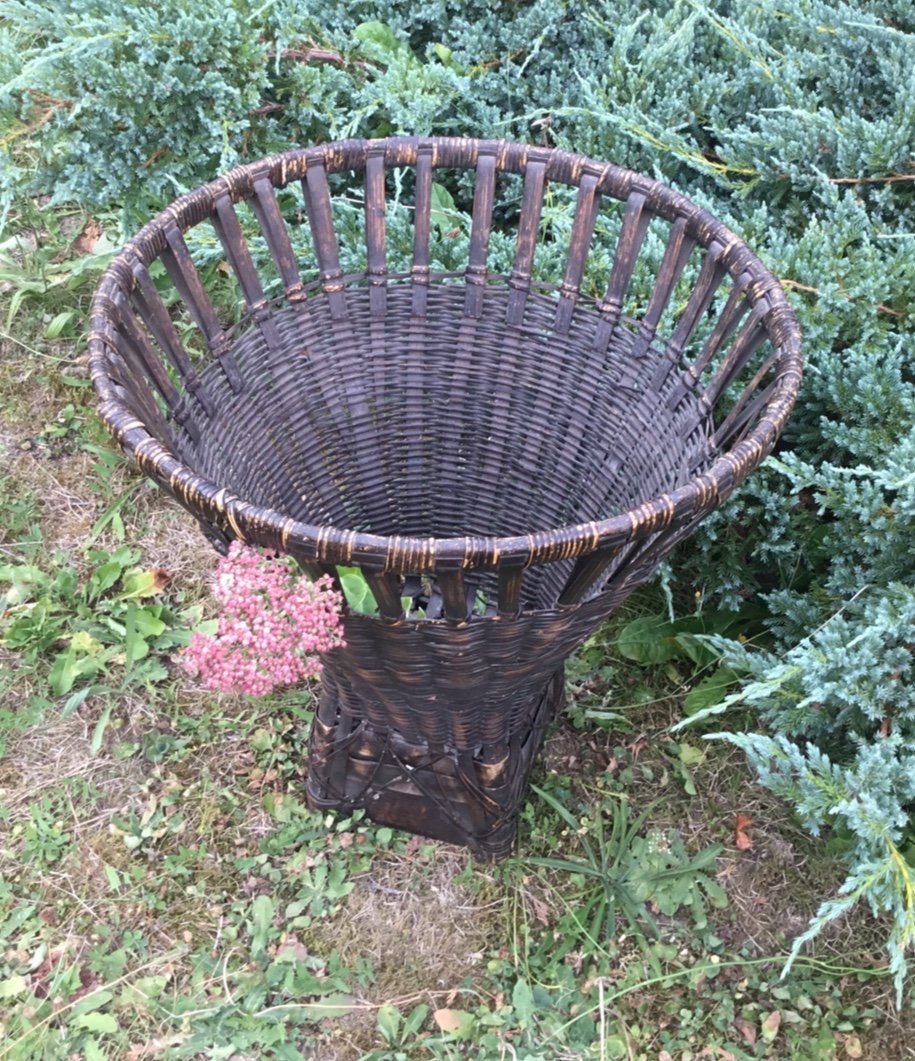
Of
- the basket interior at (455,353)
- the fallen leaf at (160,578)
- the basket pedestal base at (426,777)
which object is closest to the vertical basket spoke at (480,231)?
the basket interior at (455,353)

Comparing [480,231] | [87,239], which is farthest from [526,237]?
[87,239]

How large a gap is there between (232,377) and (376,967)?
41.1 inches

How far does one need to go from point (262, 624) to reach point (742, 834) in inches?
47.8

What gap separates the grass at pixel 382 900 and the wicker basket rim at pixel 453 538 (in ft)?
2.84

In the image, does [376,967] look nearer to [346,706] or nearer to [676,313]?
[346,706]

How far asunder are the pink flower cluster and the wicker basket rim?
0.04 m

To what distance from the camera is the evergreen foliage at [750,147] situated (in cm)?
150

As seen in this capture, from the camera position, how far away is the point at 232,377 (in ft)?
4.69

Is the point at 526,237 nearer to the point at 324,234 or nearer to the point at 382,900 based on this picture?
the point at 324,234

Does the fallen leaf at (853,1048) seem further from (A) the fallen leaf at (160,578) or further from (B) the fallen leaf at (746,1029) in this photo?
(A) the fallen leaf at (160,578)

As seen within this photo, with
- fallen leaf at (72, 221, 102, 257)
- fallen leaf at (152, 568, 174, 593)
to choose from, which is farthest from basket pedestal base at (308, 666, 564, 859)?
fallen leaf at (72, 221, 102, 257)

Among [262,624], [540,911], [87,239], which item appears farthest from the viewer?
[87,239]

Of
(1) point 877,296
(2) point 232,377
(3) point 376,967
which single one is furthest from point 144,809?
(1) point 877,296

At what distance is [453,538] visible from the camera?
112cm
